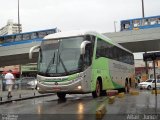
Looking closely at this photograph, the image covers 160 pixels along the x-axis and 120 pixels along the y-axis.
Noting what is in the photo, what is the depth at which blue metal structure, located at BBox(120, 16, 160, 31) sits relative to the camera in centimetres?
4700

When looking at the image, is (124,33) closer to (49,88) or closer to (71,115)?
(49,88)

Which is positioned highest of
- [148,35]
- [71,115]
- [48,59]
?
[148,35]

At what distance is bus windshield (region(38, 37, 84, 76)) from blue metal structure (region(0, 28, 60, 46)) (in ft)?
116

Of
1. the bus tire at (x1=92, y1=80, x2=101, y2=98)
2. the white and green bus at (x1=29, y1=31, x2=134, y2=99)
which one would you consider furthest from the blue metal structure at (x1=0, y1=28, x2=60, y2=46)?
the white and green bus at (x1=29, y1=31, x2=134, y2=99)

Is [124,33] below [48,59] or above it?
above

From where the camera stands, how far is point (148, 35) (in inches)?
1788

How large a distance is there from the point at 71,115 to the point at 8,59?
53571 millimetres

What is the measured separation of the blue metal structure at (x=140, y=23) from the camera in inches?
1850

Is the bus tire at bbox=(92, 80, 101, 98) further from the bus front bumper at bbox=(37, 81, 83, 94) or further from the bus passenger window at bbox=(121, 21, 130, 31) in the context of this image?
the bus passenger window at bbox=(121, 21, 130, 31)

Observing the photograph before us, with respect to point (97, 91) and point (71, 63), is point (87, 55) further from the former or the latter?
point (97, 91)

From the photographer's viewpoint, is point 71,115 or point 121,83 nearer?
point 71,115

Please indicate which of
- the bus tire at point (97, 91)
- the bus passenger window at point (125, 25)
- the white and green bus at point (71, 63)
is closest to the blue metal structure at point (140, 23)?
the bus passenger window at point (125, 25)

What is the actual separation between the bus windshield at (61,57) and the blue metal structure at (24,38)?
35.5m

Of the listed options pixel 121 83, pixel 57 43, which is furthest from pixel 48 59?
pixel 121 83
